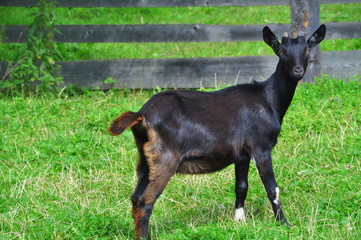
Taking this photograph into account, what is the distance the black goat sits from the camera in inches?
193

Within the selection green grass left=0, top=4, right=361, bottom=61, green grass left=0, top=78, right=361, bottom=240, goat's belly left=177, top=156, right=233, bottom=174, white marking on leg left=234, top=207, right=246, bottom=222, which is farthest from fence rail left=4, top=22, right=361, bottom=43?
goat's belly left=177, top=156, right=233, bottom=174

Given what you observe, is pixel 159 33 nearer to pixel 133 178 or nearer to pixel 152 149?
pixel 133 178

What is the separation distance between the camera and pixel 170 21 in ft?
44.9

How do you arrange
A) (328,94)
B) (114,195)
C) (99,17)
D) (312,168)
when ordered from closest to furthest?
(114,195), (312,168), (328,94), (99,17)

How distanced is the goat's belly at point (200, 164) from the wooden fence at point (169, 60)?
464 centimetres

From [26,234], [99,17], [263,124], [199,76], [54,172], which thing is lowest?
[99,17]

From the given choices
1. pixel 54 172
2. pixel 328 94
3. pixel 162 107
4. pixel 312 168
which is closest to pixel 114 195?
pixel 54 172

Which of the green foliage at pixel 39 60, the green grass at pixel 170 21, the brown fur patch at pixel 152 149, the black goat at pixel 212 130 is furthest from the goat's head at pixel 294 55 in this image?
the green grass at pixel 170 21

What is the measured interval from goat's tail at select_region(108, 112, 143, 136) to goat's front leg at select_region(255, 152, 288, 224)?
3.55 feet

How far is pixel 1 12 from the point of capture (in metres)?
13.1

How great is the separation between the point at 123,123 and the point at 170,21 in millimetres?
9180

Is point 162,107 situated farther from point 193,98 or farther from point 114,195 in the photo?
point 114,195

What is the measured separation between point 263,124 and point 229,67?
4598 millimetres

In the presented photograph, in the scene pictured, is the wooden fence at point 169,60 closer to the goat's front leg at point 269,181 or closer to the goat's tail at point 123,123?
the goat's front leg at point 269,181
